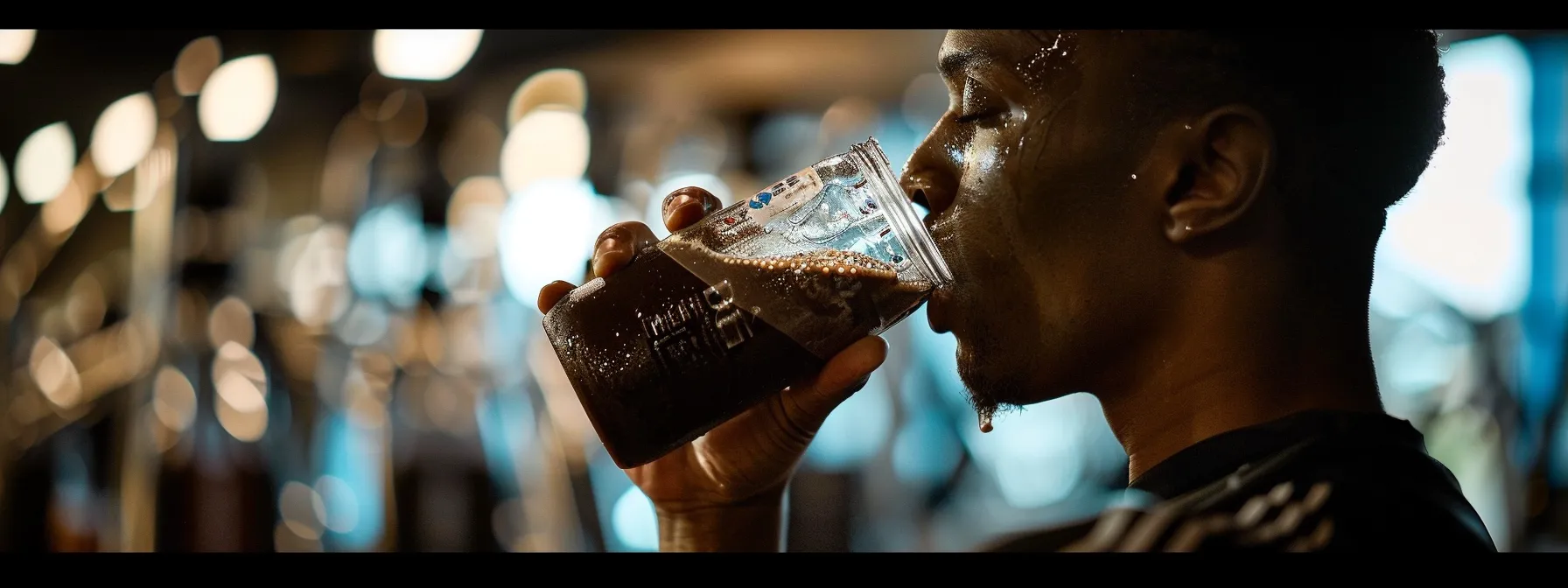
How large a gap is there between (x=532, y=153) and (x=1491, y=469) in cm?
404

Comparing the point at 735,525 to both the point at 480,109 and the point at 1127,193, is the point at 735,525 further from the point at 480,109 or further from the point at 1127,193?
the point at 480,109

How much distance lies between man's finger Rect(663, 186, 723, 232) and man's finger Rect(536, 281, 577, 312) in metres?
0.11

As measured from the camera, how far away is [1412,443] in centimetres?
98

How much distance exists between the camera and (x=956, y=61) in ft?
3.85

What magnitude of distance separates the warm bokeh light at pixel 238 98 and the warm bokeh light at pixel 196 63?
3 cm

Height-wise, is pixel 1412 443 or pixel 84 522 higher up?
pixel 84 522

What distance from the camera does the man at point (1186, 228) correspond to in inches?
41.6

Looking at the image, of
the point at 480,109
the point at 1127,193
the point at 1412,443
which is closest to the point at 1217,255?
the point at 1127,193

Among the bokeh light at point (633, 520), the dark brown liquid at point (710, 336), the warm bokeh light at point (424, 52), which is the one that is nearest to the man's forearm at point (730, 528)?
the dark brown liquid at point (710, 336)

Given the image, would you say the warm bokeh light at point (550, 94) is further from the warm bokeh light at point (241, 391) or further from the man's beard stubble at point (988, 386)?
the man's beard stubble at point (988, 386)

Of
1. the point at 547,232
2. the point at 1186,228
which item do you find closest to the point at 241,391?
the point at 547,232

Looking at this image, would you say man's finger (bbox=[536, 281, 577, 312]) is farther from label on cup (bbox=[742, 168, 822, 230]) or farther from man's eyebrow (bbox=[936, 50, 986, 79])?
man's eyebrow (bbox=[936, 50, 986, 79])

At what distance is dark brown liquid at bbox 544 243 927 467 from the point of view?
97 centimetres

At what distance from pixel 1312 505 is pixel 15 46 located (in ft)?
17.3
